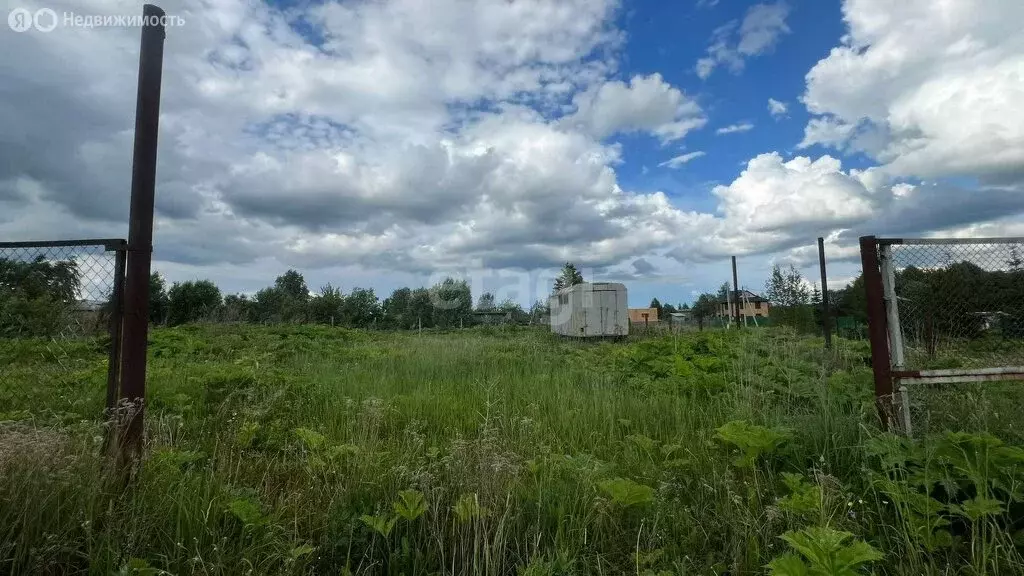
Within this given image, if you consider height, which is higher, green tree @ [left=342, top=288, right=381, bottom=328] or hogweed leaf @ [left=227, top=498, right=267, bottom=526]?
green tree @ [left=342, top=288, right=381, bottom=328]

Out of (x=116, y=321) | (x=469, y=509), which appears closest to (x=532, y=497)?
(x=469, y=509)

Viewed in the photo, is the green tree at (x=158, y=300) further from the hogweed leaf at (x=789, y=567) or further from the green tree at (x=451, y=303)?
the hogweed leaf at (x=789, y=567)

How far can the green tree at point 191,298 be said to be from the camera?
40.1 m

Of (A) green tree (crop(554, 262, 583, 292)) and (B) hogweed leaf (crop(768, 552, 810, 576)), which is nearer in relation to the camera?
(B) hogweed leaf (crop(768, 552, 810, 576))

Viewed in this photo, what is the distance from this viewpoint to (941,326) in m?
4.02

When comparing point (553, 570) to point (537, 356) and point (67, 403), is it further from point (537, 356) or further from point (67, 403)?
point (537, 356)

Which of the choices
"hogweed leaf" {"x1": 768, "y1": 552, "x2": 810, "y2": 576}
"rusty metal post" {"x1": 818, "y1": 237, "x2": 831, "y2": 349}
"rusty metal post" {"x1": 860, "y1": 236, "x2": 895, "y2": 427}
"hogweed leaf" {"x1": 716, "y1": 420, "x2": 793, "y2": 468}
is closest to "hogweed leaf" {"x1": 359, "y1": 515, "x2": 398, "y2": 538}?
"hogweed leaf" {"x1": 768, "y1": 552, "x2": 810, "y2": 576}

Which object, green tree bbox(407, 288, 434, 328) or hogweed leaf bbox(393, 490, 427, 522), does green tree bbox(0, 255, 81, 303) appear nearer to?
hogweed leaf bbox(393, 490, 427, 522)

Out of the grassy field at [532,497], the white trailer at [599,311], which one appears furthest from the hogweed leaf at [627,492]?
the white trailer at [599,311]

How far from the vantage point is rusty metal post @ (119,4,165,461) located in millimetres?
3023

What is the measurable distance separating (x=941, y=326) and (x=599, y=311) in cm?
1551

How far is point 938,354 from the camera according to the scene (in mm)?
4105

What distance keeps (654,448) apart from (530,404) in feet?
4.81

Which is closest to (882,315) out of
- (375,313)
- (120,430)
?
(120,430)
